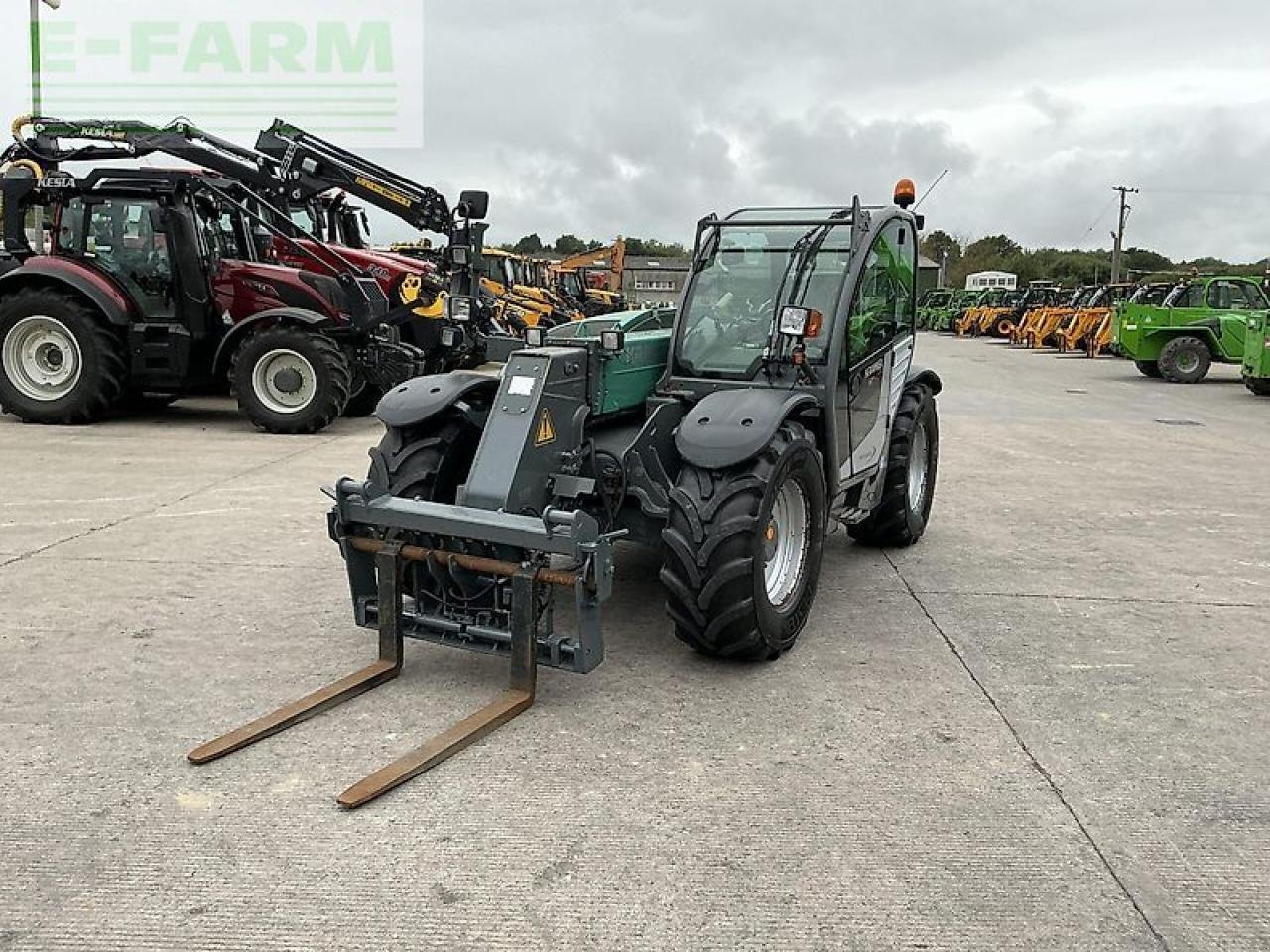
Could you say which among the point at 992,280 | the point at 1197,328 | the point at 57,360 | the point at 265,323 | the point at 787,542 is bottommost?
the point at 787,542

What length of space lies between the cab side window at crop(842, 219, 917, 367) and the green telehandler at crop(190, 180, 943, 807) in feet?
0.07

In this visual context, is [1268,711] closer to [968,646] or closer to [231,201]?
[968,646]

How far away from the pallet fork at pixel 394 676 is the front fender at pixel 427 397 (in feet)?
2.34

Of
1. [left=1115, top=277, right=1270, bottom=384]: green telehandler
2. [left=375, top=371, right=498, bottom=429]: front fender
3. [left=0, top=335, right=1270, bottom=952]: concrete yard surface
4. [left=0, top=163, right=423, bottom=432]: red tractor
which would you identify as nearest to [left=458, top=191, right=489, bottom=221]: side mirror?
[left=0, top=163, right=423, bottom=432]: red tractor

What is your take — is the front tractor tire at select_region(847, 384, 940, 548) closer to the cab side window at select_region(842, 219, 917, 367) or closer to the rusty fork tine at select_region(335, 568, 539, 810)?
the cab side window at select_region(842, 219, 917, 367)

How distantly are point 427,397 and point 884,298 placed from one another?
2568 millimetres

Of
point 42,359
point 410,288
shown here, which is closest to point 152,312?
point 42,359

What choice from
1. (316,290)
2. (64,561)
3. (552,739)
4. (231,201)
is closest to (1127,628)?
(552,739)

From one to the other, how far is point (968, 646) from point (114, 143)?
36.7 ft

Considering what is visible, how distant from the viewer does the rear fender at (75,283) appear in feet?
34.5

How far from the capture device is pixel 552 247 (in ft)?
252

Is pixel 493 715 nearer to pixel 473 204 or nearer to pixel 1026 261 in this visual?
pixel 473 204

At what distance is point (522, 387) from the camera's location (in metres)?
4.48

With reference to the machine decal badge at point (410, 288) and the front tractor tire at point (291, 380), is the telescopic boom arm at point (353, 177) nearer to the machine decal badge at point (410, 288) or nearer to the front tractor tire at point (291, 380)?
the machine decal badge at point (410, 288)
